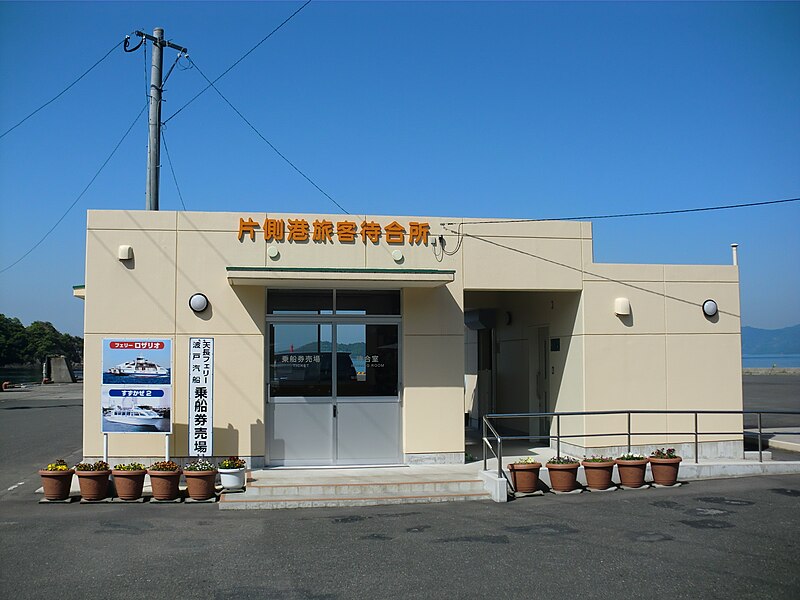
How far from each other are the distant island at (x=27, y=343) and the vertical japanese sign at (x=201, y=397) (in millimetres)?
67403

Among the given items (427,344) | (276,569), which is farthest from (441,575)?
(427,344)

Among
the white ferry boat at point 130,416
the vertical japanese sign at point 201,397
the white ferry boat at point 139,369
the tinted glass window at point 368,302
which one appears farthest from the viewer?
the tinted glass window at point 368,302

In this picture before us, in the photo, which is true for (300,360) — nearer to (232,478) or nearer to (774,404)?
(232,478)

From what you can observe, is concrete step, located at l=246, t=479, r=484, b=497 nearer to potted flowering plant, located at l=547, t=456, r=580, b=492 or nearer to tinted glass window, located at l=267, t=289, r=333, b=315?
potted flowering plant, located at l=547, t=456, r=580, b=492

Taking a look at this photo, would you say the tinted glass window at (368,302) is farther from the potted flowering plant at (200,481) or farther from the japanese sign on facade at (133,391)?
the potted flowering plant at (200,481)

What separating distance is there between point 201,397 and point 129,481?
1687 millimetres

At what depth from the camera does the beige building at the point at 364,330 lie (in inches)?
486

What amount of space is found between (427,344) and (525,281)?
2.07 metres

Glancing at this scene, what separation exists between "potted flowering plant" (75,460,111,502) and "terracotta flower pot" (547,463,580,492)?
6.55m

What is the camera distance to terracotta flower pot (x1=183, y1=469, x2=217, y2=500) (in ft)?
36.1

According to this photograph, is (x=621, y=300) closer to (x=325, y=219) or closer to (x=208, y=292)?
(x=325, y=219)

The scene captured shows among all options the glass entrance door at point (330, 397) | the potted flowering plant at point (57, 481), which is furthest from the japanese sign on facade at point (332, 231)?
the potted flowering plant at point (57, 481)

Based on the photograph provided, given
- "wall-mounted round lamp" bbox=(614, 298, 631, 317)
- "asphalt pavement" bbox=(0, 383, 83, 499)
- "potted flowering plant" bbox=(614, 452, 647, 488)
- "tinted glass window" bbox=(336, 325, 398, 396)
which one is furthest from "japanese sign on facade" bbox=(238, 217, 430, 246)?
"asphalt pavement" bbox=(0, 383, 83, 499)

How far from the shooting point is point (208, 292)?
12.6 m
